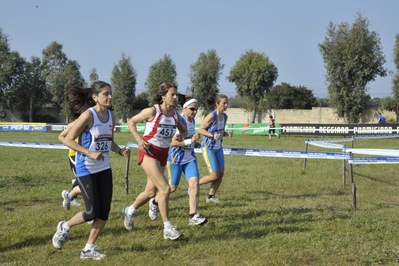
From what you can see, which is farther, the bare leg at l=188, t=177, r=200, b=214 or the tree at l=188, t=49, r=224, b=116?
the tree at l=188, t=49, r=224, b=116

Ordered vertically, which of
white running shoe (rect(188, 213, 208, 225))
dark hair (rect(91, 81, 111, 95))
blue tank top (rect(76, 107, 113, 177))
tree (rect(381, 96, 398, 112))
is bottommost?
white running shoe (rect(188, 213, 208, 225))

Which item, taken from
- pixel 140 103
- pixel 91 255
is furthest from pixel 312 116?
pixel 91 255

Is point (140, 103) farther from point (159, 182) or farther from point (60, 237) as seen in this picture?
point (60, 237)

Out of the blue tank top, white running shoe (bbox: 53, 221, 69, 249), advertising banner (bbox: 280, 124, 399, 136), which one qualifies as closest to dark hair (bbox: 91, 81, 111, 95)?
the blue tank top

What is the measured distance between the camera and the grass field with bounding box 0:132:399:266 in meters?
5.90

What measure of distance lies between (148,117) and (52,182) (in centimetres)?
662

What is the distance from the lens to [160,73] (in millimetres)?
62906

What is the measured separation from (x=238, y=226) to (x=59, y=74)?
60.3 m

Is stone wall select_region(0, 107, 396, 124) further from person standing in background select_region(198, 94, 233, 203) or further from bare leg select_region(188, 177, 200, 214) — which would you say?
bare leg select_region(188, 177, 200, 214)

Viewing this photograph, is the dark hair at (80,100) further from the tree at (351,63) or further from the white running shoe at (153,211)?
the tree at (351,63)

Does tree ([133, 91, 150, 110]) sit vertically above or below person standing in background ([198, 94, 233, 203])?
above

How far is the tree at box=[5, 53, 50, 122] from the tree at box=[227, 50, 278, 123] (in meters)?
24.8

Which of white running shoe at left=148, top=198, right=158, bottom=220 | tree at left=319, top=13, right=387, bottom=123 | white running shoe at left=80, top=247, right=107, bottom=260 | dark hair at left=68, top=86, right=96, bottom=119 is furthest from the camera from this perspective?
tree at left=319, top=13, right=387, bottom=123

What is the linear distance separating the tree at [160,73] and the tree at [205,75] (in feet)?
11.8
